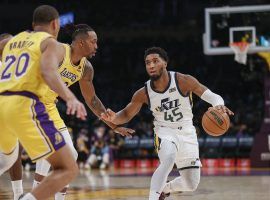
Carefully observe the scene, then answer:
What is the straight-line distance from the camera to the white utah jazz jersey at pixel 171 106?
272 inches

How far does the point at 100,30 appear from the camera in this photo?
24281mm

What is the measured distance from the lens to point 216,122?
23.2ft

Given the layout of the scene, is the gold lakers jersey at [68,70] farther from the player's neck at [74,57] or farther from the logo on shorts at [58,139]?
the logo on shorts at [58,139]

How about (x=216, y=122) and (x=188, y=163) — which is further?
(x=216, y=122)

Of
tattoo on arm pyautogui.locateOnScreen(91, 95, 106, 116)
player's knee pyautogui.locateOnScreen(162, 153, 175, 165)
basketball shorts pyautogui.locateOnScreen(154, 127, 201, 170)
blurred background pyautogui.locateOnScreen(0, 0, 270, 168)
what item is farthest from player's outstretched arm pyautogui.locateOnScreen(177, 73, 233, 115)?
blurred background pyautogui.locateOnScreen(0, 0, 270, 168)

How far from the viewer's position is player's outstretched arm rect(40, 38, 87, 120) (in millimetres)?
4668

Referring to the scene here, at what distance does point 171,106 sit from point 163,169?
83cm

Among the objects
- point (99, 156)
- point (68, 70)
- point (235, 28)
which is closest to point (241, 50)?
point (235, 28)

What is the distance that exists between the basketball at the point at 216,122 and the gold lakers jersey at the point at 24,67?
2.64m

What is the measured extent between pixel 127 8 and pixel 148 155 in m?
8.79

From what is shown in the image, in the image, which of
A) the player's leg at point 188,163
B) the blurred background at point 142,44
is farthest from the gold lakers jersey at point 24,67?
the blurred background at point 142,44

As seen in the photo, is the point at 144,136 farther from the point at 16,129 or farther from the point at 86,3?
the point at 16,129

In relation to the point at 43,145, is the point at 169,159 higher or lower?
lower

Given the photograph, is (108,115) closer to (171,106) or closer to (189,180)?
(171,106)
